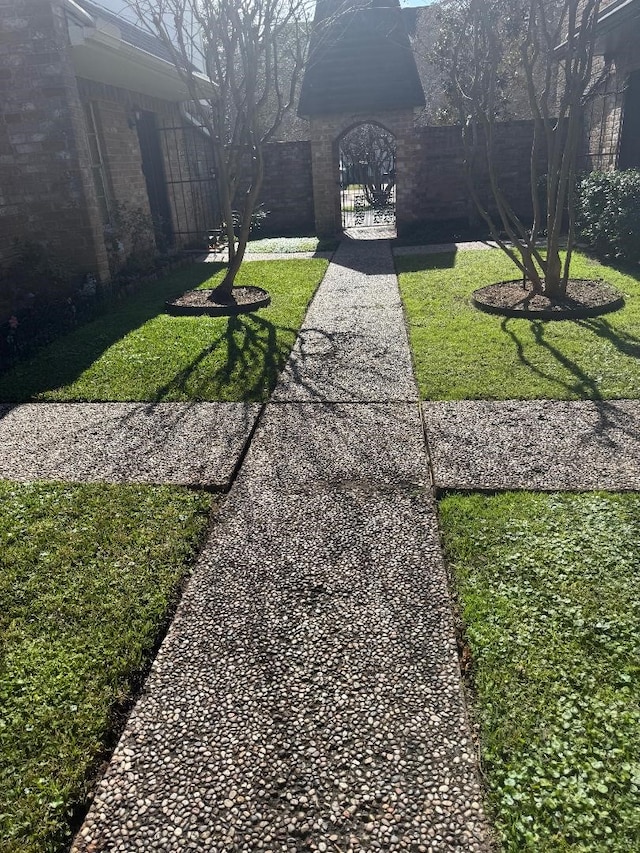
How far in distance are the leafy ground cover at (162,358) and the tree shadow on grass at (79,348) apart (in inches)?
0.4

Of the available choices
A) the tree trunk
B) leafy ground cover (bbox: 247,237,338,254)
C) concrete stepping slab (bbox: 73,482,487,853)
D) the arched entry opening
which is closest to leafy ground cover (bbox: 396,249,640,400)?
the tree trunk

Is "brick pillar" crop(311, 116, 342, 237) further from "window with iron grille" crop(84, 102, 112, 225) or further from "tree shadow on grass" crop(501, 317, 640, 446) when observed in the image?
"tree shadow on grass" crop(501, 317, 640, 446)

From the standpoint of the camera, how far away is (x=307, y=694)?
2350mm

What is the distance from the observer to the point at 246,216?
9.12 metres

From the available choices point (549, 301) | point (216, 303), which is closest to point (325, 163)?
point (216, 303)

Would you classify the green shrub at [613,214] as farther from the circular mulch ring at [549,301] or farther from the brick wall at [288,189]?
the brick wall at [288,189]

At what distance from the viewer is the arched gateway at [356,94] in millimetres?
15195

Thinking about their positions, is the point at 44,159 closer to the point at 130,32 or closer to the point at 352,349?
the point at 130,32

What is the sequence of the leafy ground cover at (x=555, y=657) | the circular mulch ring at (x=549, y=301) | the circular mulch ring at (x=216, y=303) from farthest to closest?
the circular mulch ring at (x=216, y=303) → the circular mulch ring at (x=549, y=301) → the leafy ground cover at (x=555, y=657)

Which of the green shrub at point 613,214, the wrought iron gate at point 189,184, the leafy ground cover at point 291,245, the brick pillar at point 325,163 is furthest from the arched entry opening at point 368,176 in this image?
the green shrub at point 613,214

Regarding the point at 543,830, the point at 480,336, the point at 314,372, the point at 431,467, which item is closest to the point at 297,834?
the point at 543,830

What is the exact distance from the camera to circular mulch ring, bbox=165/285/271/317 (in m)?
8.45

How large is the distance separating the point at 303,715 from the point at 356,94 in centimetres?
1593

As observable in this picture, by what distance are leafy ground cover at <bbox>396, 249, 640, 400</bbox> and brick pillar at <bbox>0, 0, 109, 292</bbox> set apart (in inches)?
193
